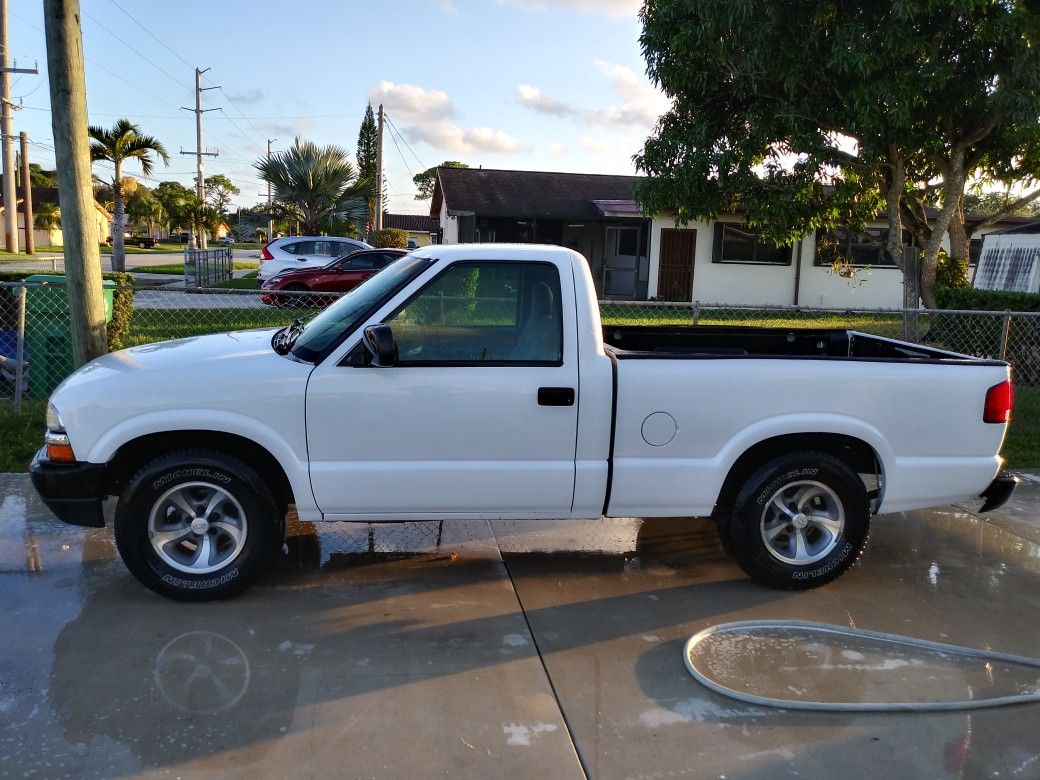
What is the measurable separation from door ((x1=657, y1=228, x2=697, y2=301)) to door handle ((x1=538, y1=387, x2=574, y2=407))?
2136cm

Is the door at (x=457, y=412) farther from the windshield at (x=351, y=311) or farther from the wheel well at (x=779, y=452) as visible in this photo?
the wheel well at (x=779, y=452)

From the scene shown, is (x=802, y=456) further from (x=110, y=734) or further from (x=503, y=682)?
(x=110, y=734)

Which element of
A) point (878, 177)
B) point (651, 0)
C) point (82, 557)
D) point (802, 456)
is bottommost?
point (82, 557)

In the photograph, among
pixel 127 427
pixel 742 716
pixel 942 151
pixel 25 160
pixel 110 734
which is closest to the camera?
pixel 110 734

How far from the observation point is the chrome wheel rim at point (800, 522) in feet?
17.0

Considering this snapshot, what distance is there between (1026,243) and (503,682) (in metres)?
17.2

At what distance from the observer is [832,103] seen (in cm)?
1222

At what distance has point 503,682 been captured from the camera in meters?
4.10

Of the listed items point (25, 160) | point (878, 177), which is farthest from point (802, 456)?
point (25, 160)

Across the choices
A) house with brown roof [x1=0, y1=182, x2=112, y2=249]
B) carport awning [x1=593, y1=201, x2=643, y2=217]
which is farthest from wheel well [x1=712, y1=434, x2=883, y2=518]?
house with brown roof [x1=0, y1=182, x2=112, y2=249]

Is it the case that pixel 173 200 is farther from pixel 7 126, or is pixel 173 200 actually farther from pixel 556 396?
pixel 556 396

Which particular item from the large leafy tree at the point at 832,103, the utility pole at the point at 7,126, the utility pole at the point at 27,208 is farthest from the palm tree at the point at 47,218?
the large leafy tree at the point at 832,103

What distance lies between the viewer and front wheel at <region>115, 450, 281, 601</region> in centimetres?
471

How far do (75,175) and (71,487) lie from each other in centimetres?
331
